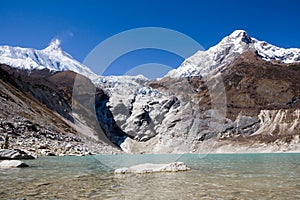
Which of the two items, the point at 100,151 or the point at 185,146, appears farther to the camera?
the point at 185,146

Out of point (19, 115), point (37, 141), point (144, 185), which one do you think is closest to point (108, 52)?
point (144, 185)

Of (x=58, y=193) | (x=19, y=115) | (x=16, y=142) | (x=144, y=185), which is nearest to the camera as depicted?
(x=58, y=193)

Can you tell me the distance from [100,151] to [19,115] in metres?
24.4

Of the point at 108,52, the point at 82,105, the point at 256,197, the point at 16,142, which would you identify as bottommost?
the point at 256,197

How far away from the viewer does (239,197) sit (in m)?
15.3

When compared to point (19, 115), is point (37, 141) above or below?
below

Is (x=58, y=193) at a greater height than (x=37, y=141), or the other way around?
(x=37, y=141)

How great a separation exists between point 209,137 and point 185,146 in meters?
15.8

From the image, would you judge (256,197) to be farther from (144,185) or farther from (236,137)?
(236,137)

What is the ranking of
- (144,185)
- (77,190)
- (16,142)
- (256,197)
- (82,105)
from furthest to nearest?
(82,105), (16,142), (144,185), (77,190), (256,197)

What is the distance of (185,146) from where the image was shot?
626 feet

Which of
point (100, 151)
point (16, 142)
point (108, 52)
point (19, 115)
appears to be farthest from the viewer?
point (100, 151)

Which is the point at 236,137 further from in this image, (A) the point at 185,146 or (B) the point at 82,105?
(B) the point at 82,105

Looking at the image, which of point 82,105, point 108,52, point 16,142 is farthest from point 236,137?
point 108,52
